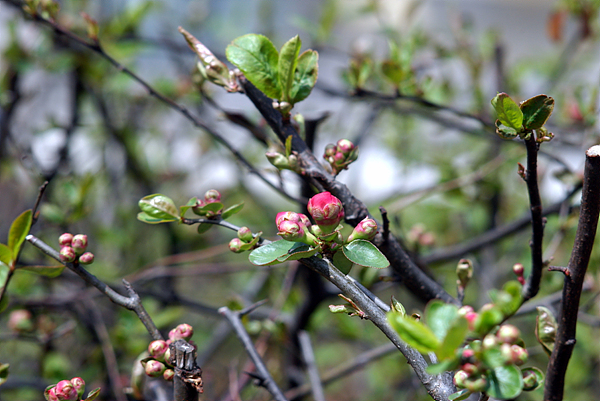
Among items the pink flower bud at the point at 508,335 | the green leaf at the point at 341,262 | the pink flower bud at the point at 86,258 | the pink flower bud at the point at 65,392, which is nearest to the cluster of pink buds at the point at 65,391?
the pink flower bud at the point at 65,392

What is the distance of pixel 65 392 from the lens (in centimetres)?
41

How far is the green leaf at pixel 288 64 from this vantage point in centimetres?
44

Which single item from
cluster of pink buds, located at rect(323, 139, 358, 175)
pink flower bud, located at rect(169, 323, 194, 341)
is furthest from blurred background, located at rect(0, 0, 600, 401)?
pink flower bud, located at rect(169, 323, 194, 341)

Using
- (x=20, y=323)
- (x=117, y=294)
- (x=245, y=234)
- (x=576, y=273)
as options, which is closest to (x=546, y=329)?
(x=576, y=273)

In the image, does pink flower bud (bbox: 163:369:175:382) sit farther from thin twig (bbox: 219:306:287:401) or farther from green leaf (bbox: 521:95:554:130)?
green leaf (bbox: 521:95:554:130)

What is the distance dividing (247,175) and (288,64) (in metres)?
1.05

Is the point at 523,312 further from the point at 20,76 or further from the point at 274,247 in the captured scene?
the point at 20,76

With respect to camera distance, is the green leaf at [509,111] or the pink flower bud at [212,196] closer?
the green leaf at [509,111]

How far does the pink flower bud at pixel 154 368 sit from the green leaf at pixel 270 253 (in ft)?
0.50

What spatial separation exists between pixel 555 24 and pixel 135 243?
1.51 m

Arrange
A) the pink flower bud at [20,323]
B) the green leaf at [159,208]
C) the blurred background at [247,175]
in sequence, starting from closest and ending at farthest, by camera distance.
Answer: the green leaf at [159,208] < the pink flower bud at [20,323] < the blurred background at [247,175]

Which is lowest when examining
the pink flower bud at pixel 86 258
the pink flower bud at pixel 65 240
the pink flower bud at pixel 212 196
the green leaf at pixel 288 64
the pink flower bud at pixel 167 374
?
the pink flower bud at pixel 167 374

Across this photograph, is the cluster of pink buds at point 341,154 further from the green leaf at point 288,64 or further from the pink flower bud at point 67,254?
the pink flower bud at point 67,254

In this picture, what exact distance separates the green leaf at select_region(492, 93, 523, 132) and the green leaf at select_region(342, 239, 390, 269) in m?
0.16
